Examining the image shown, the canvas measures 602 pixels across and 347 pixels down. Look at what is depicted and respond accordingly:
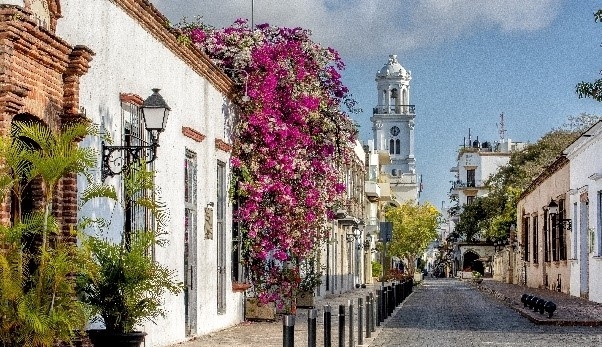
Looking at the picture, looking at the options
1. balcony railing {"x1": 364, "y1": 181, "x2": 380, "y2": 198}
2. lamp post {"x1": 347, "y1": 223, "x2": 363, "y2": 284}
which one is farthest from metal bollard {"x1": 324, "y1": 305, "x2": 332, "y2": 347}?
balcony railing {"x1": 364, "y1": 181, "x2": 380, "y2": 198}

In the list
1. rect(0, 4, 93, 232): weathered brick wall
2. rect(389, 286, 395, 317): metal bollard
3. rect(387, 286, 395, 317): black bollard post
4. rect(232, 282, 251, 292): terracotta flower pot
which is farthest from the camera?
rect(389, 286, 395, 317): metal bollard

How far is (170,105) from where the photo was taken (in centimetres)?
1756

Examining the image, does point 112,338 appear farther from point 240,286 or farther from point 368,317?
point 240,286

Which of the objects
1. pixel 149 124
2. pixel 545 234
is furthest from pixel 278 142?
pixel 545 234

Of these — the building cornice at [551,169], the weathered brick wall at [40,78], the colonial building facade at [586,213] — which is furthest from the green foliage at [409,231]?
the weathered brick wall at [40,78]

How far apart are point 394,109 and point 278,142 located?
120 metres

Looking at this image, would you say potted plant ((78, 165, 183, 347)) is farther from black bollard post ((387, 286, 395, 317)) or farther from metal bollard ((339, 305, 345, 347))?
black bollard post ((387, 286, 395, 317))

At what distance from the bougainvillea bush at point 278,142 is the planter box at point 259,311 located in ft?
0.67

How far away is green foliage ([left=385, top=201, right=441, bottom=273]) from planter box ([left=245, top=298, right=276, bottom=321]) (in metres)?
66.5

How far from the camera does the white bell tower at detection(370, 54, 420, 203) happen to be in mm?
140500

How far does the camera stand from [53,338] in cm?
936

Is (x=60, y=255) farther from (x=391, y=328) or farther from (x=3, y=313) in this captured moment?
(x=391, y=328)

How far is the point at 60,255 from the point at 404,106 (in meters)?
133

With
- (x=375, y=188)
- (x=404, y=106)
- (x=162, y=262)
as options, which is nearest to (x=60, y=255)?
(x=162, y=262)
